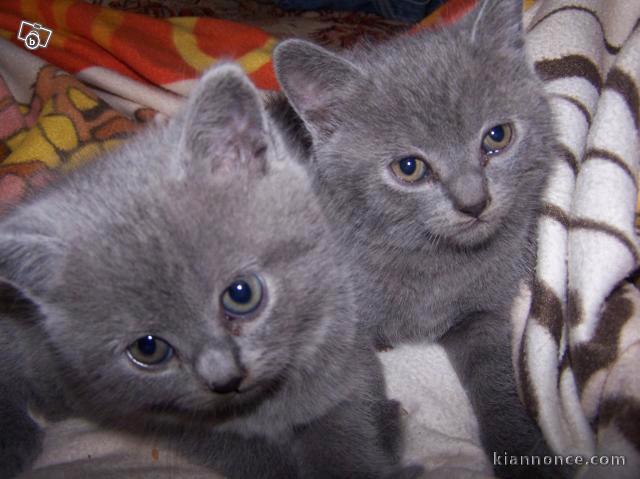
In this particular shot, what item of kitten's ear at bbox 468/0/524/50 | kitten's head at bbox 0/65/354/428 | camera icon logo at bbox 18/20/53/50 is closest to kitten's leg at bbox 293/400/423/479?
kitten's head at bbox 0/65/354/428

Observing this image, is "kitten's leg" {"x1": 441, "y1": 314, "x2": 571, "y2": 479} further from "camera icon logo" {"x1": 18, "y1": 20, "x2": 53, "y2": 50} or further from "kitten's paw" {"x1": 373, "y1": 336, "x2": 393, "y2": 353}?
"camera icon logo" {"x1": 18, "y1": 20, "x2": 53, "y2": 50}

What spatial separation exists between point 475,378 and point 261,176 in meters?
0.65

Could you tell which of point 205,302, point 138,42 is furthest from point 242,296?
point 138,42

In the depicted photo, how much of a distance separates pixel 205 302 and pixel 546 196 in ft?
2.69

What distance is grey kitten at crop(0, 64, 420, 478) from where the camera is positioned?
3.16 feet

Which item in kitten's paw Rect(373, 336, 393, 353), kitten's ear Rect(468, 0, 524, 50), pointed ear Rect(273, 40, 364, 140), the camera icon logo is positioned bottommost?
kitten's paw Rect(373, 336, 393, 353)

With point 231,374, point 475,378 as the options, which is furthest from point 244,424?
point 475,378

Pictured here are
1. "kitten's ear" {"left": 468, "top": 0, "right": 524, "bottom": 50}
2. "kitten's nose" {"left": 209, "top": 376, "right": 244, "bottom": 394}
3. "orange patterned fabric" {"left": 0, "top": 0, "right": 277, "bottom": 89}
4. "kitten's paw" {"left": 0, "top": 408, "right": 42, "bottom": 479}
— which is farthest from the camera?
"orange patterned fabric" {"left": 0, "top": 0, "right": 277, "bottom": 89}

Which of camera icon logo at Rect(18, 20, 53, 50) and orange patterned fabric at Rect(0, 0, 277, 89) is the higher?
orange patterned fabric at Rect(0, 0, 277, 89)

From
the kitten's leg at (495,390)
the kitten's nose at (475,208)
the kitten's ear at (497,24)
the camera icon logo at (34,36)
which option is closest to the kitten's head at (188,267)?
the kitten's nose at (475,208)

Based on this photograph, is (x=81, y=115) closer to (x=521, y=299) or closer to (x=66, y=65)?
(x=66, y=65)

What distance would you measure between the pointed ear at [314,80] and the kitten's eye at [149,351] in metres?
0.62

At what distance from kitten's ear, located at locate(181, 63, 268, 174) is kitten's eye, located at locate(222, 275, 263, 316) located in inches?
8.8

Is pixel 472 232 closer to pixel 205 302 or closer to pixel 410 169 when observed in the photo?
pixel 410 169
